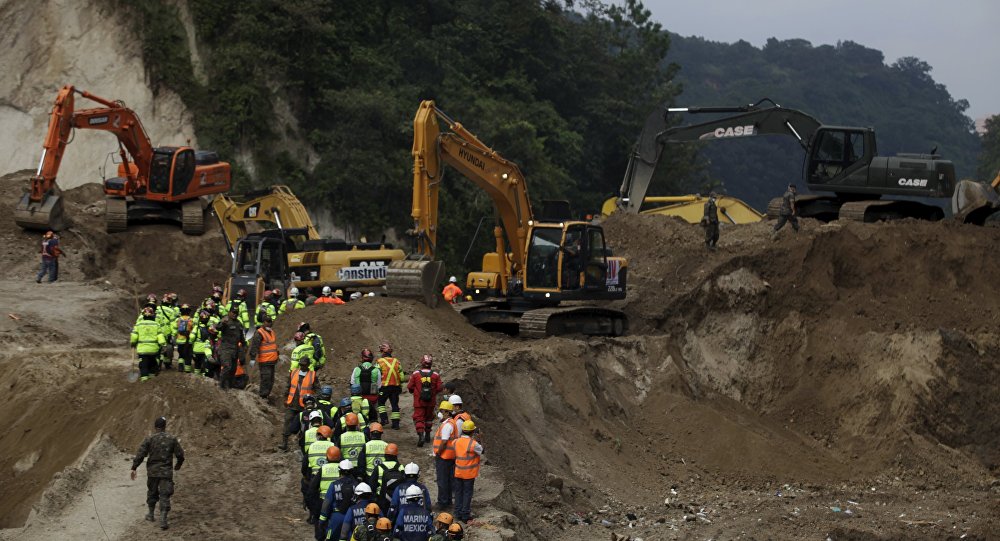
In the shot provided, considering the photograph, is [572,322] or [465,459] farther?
[572,322]

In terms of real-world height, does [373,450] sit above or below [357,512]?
above

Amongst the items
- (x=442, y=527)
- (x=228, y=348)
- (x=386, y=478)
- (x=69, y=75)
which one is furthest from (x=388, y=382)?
(x=69, y=75)

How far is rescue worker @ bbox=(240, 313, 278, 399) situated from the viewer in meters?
23.3

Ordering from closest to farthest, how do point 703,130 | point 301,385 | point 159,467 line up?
point 159,467 → point 301,385 → point 703,130

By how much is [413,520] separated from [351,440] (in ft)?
8.57

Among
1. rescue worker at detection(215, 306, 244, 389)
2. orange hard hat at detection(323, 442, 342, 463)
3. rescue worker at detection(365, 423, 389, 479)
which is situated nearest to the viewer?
orange hard hat at detection(323, 442, 342, 463)

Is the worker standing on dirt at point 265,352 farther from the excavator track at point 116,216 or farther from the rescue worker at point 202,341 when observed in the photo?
the excavator track at point 116,216

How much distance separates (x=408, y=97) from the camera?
4962 cm

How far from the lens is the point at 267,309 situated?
26.9 metres

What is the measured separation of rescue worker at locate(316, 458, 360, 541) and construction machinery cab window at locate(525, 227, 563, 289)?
45.4 feet

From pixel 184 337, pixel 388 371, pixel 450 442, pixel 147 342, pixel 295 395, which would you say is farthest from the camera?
pixel 184 337

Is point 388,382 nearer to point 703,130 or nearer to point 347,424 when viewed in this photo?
point 347,424

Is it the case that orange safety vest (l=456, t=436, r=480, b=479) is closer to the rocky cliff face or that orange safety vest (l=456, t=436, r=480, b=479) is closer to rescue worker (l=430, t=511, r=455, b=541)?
rescue worker (l=430, t=511, r=455, b=541)

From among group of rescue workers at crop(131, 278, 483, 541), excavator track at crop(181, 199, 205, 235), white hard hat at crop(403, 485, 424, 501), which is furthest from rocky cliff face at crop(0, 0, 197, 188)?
white hard hat at crop(403, 485, 424, 501)
